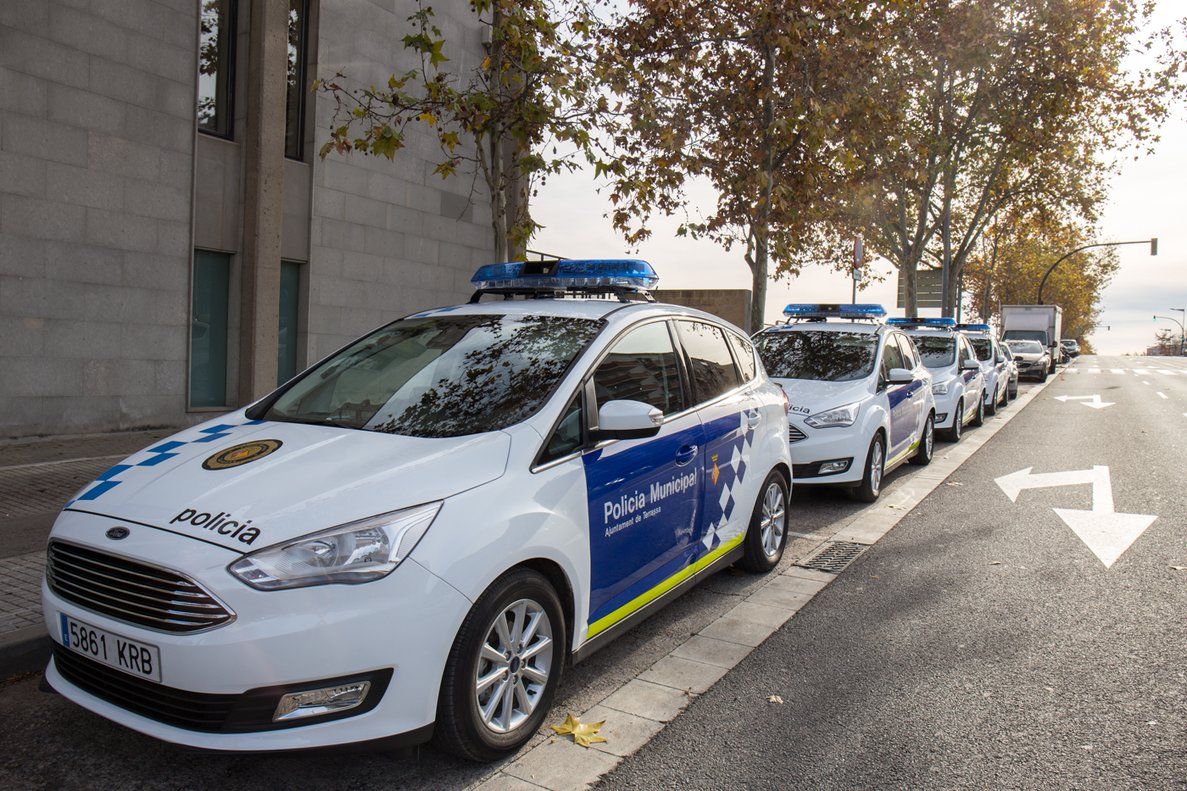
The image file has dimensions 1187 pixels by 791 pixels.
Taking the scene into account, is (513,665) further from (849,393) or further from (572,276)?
(849,393)

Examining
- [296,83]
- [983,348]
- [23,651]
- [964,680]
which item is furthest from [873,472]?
[983,348]

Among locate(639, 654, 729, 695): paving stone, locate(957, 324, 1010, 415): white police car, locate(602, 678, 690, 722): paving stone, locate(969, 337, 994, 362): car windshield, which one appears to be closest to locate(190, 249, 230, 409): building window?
locate(639, 654, 729, 695): paving stone

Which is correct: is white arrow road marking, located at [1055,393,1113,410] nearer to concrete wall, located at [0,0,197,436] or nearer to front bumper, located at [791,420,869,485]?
front bumper, located at [791,420,869,485]

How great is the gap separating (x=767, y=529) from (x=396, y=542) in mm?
3414

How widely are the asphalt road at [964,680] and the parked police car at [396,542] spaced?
0.67m

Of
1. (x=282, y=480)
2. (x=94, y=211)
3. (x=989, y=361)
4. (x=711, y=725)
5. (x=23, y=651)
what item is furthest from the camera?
(x=989, y=361)

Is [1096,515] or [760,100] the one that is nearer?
[1096,515]

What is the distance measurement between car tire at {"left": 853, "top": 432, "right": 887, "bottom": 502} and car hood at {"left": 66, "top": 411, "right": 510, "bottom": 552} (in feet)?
18.2

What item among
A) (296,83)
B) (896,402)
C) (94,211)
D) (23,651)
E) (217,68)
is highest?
(296,83)

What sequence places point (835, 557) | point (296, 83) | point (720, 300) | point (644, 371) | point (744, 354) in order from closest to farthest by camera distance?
point (644, 371)
point (744, 354)
point (835, 557)
point (296, 83)
point (720, 300)

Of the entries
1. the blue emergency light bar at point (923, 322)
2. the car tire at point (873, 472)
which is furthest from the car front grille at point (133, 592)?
the blue emergency light bar at point (923, 322)

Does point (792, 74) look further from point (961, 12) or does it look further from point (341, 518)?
point (341, 518)

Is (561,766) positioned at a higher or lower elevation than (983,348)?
lower

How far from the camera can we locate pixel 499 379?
3.75 meters
